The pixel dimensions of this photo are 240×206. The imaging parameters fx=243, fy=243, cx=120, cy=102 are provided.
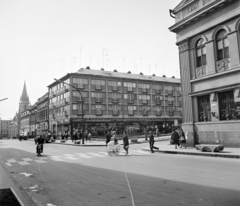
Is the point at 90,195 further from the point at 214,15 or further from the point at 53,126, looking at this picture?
the point at 53,126

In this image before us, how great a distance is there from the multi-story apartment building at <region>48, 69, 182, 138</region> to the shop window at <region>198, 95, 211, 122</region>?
33.6 m

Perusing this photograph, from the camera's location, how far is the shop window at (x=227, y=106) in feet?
57.6

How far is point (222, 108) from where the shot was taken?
1836 cm

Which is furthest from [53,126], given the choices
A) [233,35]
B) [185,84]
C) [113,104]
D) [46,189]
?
[46,189]

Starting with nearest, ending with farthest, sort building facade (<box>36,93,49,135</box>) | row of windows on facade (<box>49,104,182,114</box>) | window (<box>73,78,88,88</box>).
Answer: row of windows on facade (<box>49,104,182,114</box>)
window (<box>73,78,88,88</box>)
building facade (<box>36,93,49,135</box>)

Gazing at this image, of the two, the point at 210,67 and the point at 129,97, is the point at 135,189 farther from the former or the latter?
the point at 129,97

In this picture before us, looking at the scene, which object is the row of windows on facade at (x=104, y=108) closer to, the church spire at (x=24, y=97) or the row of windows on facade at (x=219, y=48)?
the row of windows on facade at (x=219, y=48)

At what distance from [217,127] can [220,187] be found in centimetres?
1279

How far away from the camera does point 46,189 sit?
701 centimetres

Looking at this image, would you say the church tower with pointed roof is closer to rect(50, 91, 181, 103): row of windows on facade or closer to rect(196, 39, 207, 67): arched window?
rect(50, 91, 181, 103): row of windows on facade

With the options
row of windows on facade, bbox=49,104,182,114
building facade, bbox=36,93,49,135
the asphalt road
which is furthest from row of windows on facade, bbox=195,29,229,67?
building facade, bbox=36,93,49,135

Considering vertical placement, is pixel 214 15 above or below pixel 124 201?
above

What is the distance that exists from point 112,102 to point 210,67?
41628mm

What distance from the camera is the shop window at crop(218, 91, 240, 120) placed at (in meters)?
17.5
